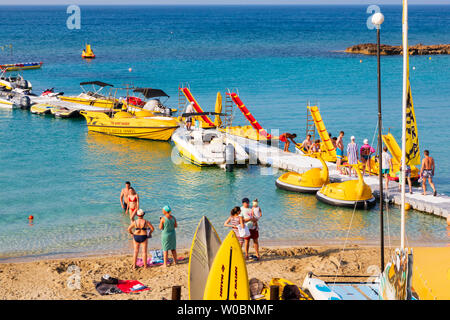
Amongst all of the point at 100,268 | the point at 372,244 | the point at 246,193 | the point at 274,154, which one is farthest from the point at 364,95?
the point at 100,268

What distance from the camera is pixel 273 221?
16.7 m

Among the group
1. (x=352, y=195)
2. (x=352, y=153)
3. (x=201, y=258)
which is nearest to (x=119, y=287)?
(x=201, y=258)

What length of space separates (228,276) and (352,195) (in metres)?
9.64

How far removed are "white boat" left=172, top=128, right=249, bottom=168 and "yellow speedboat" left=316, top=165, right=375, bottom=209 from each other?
5.30 meters

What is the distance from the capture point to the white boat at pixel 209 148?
22.0 m

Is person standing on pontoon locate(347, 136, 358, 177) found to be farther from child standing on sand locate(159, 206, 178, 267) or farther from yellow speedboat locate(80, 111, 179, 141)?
yellow speedboat locate(80, 111, 179, 141)

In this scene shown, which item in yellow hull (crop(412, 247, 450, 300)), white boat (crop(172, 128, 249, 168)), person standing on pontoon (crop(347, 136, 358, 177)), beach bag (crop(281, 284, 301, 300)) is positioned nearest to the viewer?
yellow hull (crop(412, 247, 450, 300))

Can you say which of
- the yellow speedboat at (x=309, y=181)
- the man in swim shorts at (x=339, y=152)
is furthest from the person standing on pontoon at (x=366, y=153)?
the yellow speedboat at (x=309, y=181)

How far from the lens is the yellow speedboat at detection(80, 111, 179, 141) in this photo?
26891 millimetres

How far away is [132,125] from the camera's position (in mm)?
27562

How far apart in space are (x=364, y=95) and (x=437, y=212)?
1042 inches

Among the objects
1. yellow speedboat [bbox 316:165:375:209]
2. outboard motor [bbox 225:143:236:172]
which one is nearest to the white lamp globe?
yellow speedboat [bbox 316:165:375:209]

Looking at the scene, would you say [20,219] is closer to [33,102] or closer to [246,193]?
[246,193]

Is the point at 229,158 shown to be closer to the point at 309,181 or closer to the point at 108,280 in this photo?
the point at 309,181
